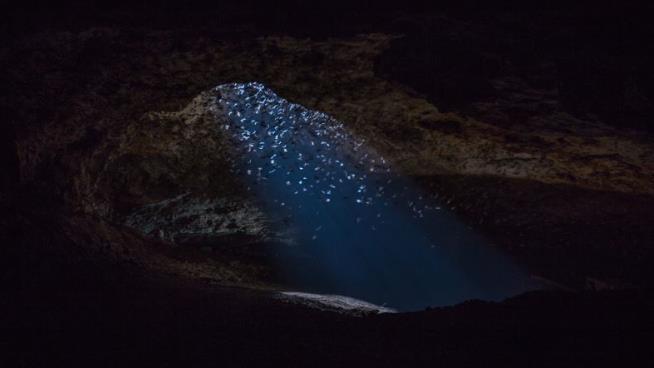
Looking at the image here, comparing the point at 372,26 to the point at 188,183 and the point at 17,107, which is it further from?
the point at 188,183

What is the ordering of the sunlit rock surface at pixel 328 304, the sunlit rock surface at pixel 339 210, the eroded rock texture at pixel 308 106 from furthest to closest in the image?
the sunlit rock surface at pixel 339 210 < the sunlit rock surface at pixel 328 304 < the eroded rock texture at pixel 308 106

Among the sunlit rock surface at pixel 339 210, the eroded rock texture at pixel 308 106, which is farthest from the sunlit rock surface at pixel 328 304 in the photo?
the sunlit rock surface at pixel 339 210

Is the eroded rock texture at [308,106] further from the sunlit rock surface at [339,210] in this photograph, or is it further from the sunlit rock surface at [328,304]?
the sunlit rock surface at [328,304]

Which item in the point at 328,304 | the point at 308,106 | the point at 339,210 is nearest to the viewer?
the point at 308,106

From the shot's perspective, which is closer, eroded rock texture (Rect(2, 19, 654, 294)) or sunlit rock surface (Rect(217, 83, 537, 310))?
eroded rock texture (Rect(2, 19, 654, 294))

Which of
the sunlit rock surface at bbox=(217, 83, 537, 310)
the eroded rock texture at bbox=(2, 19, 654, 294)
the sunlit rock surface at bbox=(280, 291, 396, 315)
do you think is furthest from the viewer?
the sunlit rock surface at bbox=(217, 83, 537, 310)

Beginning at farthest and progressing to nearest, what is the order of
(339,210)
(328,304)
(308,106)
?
(339,210) → (328,304) → (308,106)

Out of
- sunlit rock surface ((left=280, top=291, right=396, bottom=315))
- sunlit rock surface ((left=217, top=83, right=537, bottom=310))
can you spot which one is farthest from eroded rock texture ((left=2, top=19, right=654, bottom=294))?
sunlit rock surface ((left=280, top=291, right=396, bottom=315))

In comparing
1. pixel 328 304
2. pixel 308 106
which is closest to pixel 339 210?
pixel 328 304

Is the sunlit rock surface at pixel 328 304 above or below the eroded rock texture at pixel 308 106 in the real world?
below

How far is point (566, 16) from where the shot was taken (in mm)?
2877

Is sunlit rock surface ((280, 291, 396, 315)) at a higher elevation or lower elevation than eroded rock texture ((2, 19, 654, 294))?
lower

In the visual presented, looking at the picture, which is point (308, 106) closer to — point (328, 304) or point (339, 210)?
point (328, 304)

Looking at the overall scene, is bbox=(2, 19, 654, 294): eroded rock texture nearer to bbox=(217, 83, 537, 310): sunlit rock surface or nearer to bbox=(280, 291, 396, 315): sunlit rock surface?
bbox=(217, 83, 537, 310): sunlit rock surface
